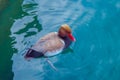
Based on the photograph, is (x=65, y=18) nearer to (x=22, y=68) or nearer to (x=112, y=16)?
(x=112, y=16)

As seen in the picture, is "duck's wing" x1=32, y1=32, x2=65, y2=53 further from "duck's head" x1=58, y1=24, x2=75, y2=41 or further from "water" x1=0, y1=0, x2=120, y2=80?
"water" x1=0, y1=0, x2=120, y2=80

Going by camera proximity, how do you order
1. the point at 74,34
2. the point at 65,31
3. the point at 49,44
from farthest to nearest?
the point at 74,34, the point at 65,31, the point at 49,44

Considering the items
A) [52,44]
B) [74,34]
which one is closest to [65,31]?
[52,44]

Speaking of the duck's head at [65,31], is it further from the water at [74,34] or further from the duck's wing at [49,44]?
the water at [74,34]

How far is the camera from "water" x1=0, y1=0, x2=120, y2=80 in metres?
5.57

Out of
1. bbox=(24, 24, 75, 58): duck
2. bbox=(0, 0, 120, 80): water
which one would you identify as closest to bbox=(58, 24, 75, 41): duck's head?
bbox=(24, 24, 75, 58): duck

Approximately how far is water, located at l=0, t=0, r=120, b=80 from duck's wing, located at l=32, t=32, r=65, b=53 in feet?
0.73

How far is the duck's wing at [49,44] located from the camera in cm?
→ 550

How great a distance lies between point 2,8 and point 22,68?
1678 millimetres

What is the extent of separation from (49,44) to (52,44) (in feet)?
0.22

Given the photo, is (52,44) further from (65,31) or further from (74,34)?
(74,34)

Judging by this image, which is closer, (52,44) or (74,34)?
(52,44)

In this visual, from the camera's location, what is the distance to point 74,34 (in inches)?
246

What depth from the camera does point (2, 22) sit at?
6.59 metres
